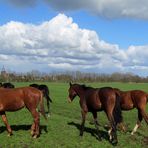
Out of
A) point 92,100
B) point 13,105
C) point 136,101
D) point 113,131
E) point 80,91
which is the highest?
point 80,91

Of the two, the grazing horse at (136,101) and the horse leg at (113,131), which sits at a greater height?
the grazing horse at (136,101)

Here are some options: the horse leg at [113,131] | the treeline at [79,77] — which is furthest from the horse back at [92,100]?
the treeline at [79,77]

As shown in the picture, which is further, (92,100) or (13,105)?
(92,100)

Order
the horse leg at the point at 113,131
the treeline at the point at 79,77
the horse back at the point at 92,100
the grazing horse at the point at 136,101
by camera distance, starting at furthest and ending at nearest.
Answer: the treeline at the point at 79,77, the grazing horse at the point at 136,101, the horse back at the point at 92,100, the horse leg at the point at 113,131

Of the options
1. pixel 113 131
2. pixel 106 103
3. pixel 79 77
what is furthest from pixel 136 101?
pixel 79 77

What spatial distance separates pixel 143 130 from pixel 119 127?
1.87m

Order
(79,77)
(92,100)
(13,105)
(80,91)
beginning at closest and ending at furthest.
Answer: (13,105) < (92,100) < (80,91) < (79,77)

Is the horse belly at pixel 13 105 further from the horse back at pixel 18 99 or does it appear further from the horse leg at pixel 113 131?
the horse leg at pixel 113 131

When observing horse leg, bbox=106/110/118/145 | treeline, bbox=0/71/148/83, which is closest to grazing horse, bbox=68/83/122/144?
horse leg, bbox=106/110/118/145

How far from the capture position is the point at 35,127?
584 inches

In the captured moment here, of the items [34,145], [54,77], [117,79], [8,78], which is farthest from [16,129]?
[117,79]

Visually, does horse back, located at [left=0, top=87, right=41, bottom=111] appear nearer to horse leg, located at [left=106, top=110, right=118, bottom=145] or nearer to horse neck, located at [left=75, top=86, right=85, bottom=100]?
horse neck, located at [left=75, top=86, right=85, bottom=100]

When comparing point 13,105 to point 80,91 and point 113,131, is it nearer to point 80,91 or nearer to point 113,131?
point 80,91

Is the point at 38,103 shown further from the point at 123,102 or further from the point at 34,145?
the point at 123,102
